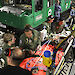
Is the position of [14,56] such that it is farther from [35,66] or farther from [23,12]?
[23,12]

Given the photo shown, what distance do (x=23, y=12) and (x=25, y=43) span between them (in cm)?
63

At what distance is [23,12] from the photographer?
98.4 inches

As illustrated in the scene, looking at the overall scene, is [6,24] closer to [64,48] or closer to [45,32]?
[45,32]

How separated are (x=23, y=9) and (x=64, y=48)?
1.20m

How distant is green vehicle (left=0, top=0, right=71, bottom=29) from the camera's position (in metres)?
2.49

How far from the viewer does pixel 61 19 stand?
3.05 metres

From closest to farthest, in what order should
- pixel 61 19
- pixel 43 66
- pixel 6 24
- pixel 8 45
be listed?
pixel 43 66 < pixel 8 45 < pixel 6 24 < pixel 61 19

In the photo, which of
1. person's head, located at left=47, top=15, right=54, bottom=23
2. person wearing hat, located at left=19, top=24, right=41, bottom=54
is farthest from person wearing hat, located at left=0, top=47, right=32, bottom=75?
person's head, located at left=47, top=15, right=54, bottom=23

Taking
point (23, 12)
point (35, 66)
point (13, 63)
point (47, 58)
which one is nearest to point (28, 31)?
point (23, 12)

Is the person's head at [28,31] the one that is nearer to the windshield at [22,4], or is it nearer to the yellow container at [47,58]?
the windshield at [22,4]

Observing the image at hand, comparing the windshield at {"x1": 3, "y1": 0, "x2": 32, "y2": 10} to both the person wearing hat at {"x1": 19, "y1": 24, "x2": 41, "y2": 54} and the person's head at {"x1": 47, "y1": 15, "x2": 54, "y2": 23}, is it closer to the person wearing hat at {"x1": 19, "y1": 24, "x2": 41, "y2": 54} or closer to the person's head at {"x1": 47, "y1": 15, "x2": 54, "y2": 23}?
the person wearing hat at {"x1": 19, "y1": 24, "x2": 41, "y2": 54}

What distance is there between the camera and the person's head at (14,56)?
174 centimetres

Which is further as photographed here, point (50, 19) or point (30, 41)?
point (50, 19)

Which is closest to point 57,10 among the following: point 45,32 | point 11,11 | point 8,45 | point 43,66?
point 45,32
